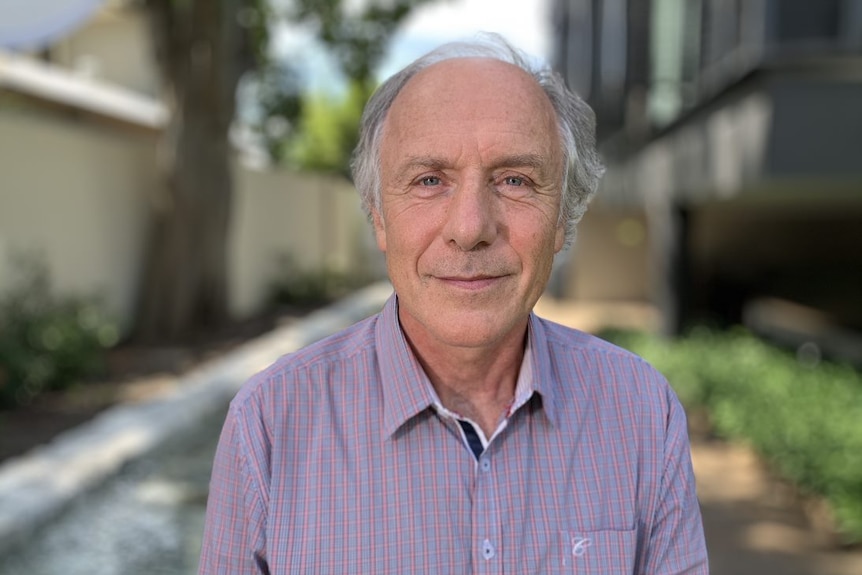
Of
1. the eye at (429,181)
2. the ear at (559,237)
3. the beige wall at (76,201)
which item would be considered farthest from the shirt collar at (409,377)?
the beige wall at (76,201)

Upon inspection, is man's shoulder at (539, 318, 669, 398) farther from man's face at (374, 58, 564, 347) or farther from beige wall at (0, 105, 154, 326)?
beige wall at (0, 105, 154, 326)

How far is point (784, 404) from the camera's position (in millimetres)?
6391

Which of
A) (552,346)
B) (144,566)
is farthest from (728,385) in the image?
(552,346)

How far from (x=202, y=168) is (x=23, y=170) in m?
2.93

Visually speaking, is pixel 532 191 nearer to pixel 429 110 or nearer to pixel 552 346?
pixel 429 110

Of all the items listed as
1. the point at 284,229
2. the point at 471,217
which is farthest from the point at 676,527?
the point at 284,229

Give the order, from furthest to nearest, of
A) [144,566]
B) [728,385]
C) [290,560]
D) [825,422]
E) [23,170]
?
[23,170]
[728,385]
[825,422]
[144,566]
[290,560]

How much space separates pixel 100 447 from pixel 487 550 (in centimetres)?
500

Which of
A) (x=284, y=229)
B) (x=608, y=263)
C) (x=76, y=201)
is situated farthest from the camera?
(x=608, y=263)

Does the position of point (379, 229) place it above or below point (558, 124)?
below

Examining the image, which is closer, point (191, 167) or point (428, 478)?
point (428, 478)

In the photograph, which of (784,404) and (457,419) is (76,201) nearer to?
(784,404)

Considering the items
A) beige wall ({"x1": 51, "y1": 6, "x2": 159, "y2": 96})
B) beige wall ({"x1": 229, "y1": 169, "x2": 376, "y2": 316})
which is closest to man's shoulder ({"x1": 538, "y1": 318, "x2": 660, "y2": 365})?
beige wall ({"x1": 229, "y1": 169, "x2": 376, "y2": 316})

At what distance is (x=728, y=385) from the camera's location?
7.34 m
